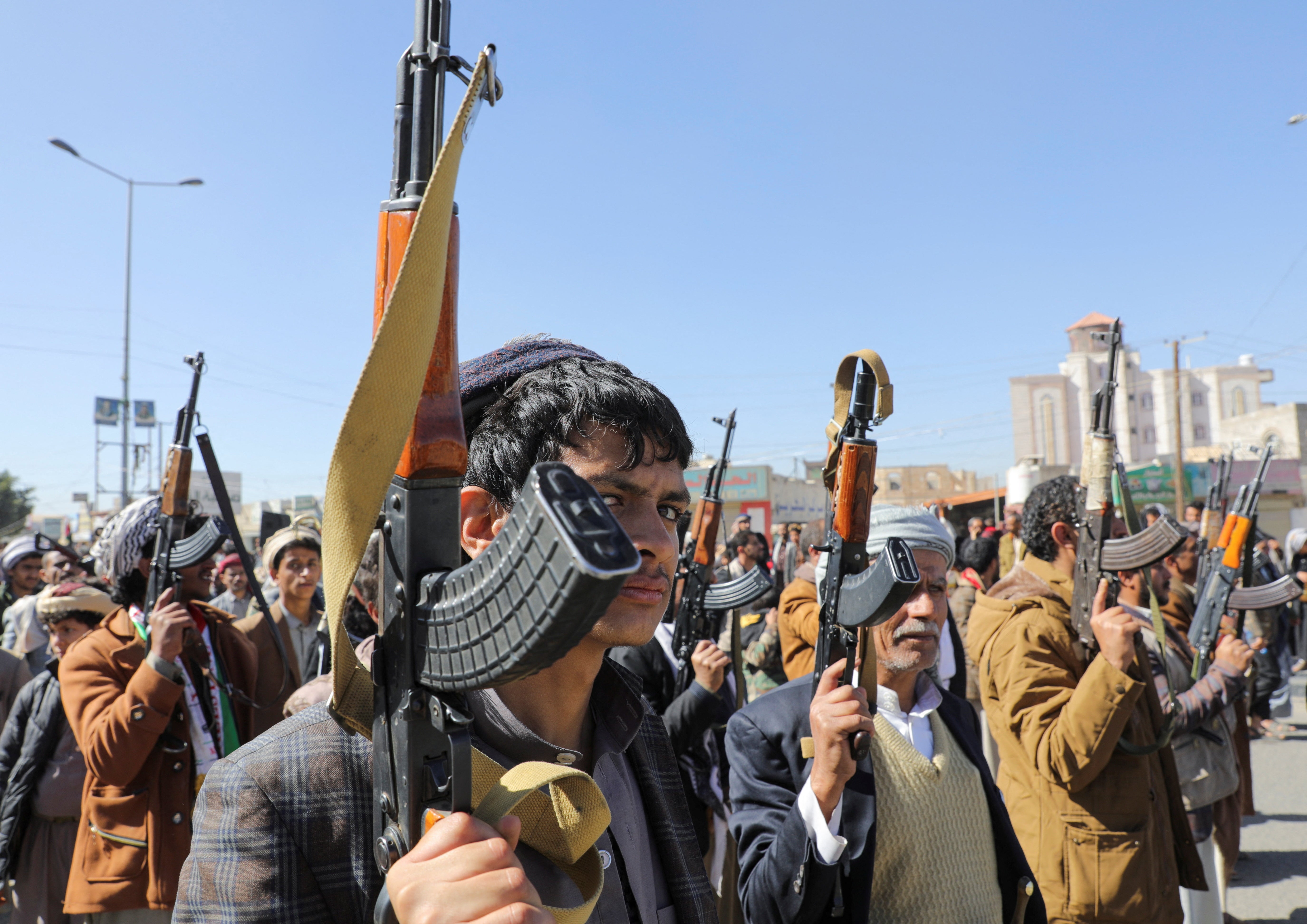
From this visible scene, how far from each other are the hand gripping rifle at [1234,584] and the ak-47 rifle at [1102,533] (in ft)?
2.44

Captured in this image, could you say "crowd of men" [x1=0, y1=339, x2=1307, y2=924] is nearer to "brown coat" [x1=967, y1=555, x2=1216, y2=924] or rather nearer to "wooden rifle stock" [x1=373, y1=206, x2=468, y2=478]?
"brown coat" [x1=967, y1=555, x2=1216, y2=924]

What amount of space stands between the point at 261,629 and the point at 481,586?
4.08m

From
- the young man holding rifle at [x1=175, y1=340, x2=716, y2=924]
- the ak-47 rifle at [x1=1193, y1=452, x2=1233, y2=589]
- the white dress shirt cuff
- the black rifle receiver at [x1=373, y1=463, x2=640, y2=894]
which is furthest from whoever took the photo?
the ak-47 rifle at [x1=1193, y1=452, x2=1233, y2=589]

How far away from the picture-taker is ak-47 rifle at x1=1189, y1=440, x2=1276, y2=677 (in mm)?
4797

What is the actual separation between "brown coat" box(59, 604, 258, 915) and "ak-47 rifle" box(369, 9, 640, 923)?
272 cm

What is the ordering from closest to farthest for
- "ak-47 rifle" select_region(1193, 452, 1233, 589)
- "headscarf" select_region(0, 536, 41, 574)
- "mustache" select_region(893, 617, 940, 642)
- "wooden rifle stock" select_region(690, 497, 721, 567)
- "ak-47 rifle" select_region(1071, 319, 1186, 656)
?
"mustache" select_region(893, 617, 940, 642), "ak-47 rifle" select_region(1071, 319, 1186, 656), "wooden rifle stock" select_region(690, 497, 721, 567), "ak-47 rifle" select_region(1193, 452, 1233, 589), "headscarf" select_region(0, 536, 41, 574)

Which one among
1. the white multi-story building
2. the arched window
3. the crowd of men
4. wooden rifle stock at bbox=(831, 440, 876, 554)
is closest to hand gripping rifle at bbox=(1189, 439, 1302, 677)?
the crowd of men

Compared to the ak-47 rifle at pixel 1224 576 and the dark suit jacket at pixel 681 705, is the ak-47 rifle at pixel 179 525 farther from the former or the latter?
the ak-47 rifle at pixel 1224 576

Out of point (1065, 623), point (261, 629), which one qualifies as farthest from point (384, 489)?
point (261, 629)

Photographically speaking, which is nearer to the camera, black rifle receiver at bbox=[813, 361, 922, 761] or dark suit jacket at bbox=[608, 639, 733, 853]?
black rifle receiver at bbox=[813, 361, 922, 761]

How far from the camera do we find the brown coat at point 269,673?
4.05 m

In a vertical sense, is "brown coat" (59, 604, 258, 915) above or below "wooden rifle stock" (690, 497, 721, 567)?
below

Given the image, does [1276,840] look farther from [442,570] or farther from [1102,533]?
[442,570]

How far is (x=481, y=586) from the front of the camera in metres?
0.91
